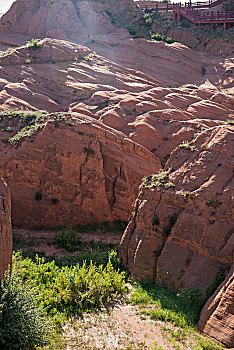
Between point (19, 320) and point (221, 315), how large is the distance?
4487 mm

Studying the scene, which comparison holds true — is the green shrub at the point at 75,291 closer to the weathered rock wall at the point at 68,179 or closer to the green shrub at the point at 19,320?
the green shrub at the point at 19,320

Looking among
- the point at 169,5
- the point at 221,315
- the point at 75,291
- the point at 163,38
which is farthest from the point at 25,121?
the point at 169,5

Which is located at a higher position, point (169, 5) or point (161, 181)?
point (169, 5)

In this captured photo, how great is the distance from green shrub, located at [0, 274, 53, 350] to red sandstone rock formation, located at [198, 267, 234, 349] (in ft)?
11.9

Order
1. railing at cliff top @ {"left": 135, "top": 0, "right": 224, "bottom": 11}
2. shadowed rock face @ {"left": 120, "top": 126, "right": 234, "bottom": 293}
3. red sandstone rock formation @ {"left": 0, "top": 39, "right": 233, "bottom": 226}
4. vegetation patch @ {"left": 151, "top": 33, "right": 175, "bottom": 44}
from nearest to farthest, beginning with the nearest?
shadowed rock face @ {"left": 120, "top": 126, "right": 234, "bottom": 293} → red sandstone rock formation @ {"left": 0, "top": 39, "right": 233, "bottom": 226} → vegetation patch @ {"left": 151, "top": 33, "right": 175, "bottom": 44} → railing at cliff top @ {"left": 135, "top": 0, "right": 224, "bottom": 11}

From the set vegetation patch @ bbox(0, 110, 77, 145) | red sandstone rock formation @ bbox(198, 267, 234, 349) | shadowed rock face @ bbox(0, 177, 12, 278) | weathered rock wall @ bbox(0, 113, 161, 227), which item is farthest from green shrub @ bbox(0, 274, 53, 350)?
vegetation patch @ bbox(0, 110, 77, 145)

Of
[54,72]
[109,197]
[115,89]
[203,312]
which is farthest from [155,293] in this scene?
[54,72]

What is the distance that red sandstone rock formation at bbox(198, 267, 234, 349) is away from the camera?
A: 793cm

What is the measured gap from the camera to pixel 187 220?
10891 millimetres

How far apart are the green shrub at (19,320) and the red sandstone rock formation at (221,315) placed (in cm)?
362

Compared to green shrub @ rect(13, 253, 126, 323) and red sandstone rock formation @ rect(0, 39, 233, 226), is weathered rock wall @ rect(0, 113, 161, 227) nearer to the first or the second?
red sandstone rock formation @ rect(0, 39, 233, 226)

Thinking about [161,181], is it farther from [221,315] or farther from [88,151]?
[88,151]

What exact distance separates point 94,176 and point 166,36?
2634 cm

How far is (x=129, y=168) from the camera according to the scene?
67.7ft
